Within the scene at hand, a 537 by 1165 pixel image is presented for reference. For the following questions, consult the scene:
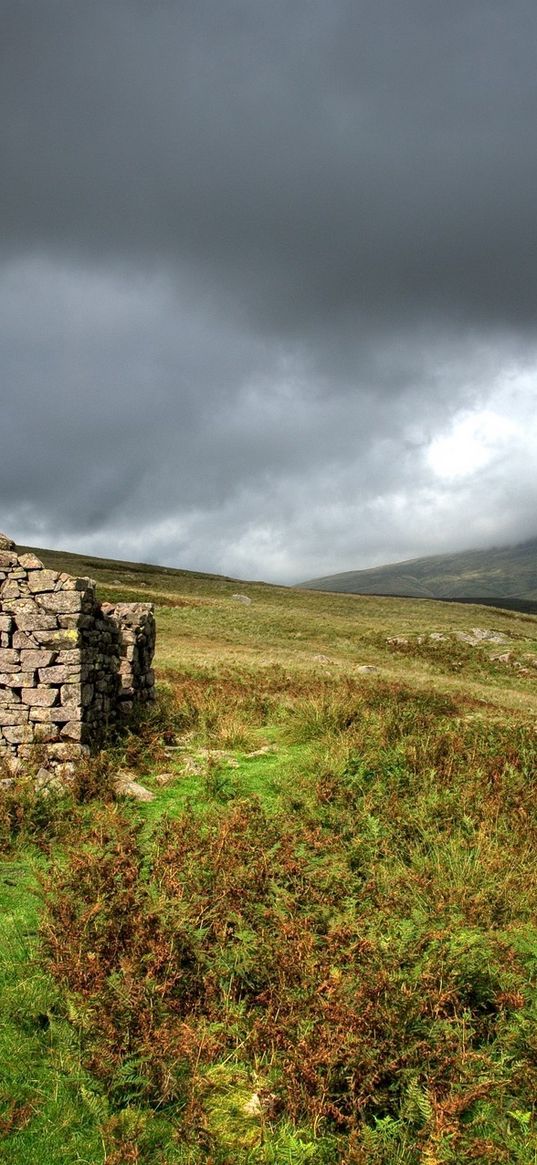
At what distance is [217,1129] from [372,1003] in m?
1.53

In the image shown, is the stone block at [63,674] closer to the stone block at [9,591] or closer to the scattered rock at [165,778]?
the stone block at [9,591]

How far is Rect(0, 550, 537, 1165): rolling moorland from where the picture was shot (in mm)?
4480

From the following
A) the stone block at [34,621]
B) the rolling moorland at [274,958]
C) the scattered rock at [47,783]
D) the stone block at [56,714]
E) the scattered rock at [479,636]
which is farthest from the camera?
the scattered rock at [479,636]

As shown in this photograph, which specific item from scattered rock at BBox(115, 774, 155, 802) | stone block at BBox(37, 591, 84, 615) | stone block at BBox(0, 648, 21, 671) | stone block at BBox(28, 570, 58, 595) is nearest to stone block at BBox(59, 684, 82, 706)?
stone block at BBox(0, 648, 21, 671)

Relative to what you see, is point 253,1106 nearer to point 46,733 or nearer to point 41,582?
point 46,733

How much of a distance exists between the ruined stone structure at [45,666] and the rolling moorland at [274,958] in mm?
821

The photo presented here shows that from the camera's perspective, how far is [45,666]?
11.2 metres

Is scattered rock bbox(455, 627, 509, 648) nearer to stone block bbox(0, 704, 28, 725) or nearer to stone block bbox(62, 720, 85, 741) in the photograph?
stone block bbox(62, 720, 85, 741)

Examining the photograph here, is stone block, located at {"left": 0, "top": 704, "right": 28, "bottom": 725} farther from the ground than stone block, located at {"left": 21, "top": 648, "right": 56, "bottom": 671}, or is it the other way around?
stone block, located at {"left": 21, "top": 648, "right": 56, "bottom": 671}

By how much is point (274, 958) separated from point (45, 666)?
22.9ft

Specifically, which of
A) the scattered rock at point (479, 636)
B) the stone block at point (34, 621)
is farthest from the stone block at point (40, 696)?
the scattered rock at point (479, 636)

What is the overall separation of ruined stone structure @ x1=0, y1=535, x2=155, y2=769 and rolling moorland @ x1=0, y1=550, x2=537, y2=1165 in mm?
821

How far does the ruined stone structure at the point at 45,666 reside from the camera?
36.1ft

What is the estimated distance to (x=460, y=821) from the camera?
9.38 m
